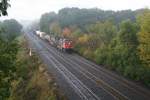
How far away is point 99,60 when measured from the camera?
172ft

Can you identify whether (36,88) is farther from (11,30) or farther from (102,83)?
(11,30)

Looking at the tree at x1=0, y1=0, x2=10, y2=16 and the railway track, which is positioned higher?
the tree at x1=0, y1=0, x2=10, y2=16

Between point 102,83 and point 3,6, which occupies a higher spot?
point 3,6

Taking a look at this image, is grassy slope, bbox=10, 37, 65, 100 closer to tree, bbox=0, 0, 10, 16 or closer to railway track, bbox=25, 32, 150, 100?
railway track, bbox=25, 32, 150, 100

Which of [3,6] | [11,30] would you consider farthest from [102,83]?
[11,30]

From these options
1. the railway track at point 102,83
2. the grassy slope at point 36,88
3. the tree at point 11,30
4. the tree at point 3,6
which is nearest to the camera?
the tree at point 3,6

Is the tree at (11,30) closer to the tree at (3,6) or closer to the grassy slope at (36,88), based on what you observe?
the tree at (3,6)

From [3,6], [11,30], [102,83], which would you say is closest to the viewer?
[3,6]

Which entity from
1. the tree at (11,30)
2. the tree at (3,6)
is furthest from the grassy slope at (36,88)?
the tree at (3,6)

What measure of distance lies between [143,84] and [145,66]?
321cm

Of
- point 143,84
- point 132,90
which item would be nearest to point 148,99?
point 132,90

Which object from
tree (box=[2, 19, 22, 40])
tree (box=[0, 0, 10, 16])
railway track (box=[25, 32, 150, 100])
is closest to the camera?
tree (box=[0, 0, 10, 16])

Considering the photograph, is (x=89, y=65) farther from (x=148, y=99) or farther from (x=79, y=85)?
(x=148, y=99)

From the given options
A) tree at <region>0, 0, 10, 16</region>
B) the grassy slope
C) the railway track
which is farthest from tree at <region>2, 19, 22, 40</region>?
the railway track
